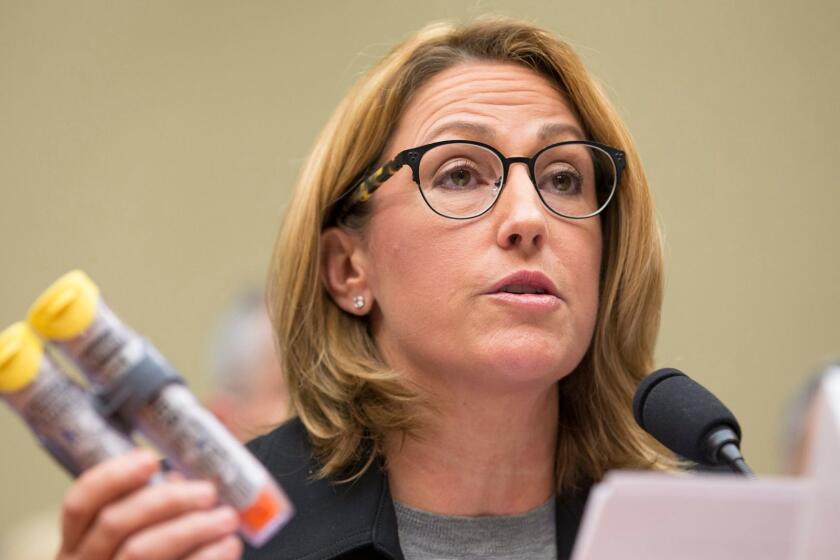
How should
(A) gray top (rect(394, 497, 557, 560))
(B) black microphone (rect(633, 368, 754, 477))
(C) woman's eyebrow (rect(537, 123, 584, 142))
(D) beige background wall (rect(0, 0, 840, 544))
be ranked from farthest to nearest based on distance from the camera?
1. (D) beige background wall (rect(0, 0, 840, 544))
2. (C) woman's eyebrow (rect(537, 123, 584, 142))
3. (A) gray top (rect(394, 497, 557, 560))
4. (B) black microphone (rect(633, 368, 754, 477))

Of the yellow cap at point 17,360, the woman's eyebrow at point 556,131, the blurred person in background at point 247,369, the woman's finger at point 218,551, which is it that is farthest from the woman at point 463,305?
the blurred person in background at point 247,369

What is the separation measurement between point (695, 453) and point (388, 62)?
3.29 ft

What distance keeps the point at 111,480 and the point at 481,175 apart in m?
0.95

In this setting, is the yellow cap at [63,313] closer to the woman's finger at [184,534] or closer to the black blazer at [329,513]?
the woman's finger at [184,534]

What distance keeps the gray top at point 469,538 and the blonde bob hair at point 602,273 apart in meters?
0.13

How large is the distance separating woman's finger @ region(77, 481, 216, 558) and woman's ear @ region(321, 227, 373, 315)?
896 mm

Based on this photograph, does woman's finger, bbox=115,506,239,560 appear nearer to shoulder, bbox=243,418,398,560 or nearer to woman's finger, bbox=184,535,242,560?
woman's finger, bbox=184,535,242,560

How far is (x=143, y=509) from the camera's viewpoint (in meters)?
1.16

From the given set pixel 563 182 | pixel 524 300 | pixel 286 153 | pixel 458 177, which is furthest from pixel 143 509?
pixel 286 153

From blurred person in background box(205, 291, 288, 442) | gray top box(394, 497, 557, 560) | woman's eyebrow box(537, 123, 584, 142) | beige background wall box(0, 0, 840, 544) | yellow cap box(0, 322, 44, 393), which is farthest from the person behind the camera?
beige background wall box(0, 0, 840, 544)

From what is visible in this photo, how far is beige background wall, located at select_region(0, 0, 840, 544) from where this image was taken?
15.5 ft

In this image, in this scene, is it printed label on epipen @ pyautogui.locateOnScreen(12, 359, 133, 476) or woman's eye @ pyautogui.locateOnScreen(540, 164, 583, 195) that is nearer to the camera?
printed label on epipen @ pyautogui.locateOnScreen(12, 359, 133, 476)

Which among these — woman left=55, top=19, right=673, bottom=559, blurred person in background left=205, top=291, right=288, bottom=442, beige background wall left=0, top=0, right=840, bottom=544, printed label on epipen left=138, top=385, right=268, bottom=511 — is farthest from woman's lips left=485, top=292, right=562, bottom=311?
beige background wall left=0, top=0, right=840, bottom=544

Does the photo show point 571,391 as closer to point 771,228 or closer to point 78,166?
point 771,228
